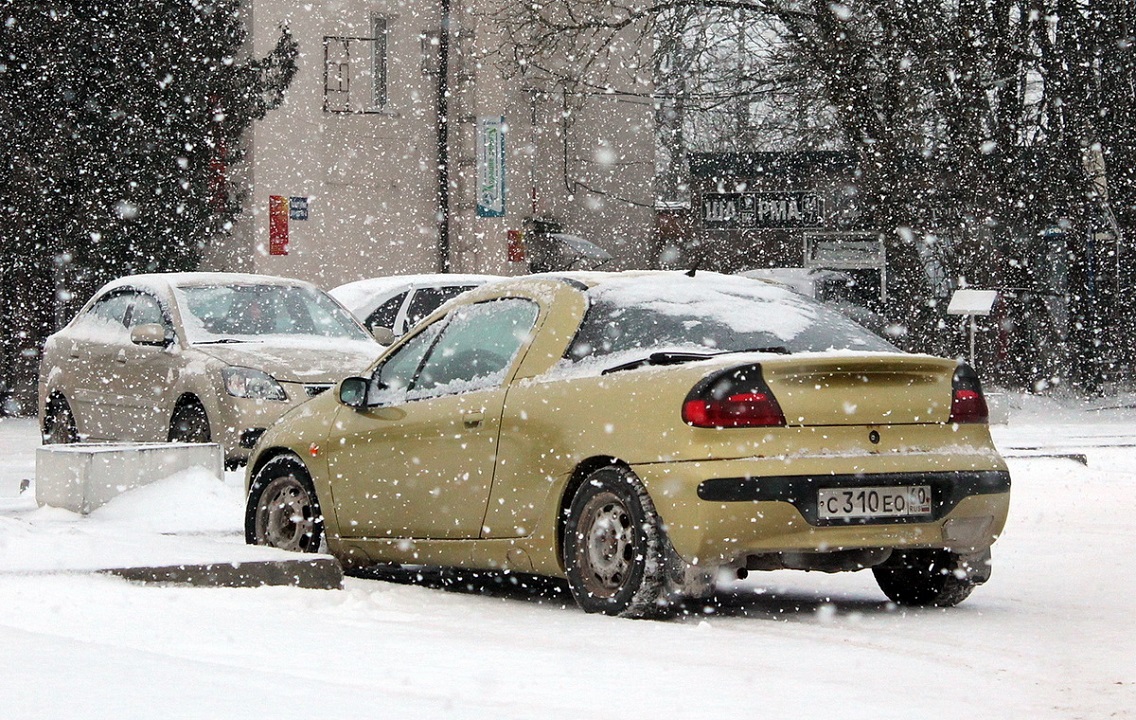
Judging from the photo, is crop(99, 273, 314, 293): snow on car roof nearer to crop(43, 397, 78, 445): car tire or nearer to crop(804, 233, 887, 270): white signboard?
crop(43, 397, 78, 445): car tire

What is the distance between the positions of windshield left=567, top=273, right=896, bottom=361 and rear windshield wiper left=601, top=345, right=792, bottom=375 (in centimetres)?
2

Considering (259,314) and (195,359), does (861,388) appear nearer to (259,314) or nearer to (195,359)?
(195,359)

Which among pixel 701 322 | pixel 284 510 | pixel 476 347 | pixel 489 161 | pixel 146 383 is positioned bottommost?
pixel 284 510

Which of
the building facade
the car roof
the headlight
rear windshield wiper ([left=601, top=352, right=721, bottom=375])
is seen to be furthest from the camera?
the building facade

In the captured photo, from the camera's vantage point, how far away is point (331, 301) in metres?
15.3

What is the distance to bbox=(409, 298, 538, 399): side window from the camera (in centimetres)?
863

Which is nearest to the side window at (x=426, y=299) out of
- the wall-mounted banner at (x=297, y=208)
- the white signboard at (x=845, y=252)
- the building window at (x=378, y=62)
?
the white signboard at (x=845, y=252)

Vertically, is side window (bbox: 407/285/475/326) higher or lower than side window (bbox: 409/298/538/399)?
lower

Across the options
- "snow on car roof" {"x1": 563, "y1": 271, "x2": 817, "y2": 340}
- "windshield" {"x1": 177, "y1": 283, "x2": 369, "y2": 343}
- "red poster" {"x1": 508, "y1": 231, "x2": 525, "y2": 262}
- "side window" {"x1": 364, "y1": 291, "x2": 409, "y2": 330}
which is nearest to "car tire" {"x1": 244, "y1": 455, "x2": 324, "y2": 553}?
"snow on car roof" {"x1": 563, "y1": 271, "x2": 817, "y2": 340}

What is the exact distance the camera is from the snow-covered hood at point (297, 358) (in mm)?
13461

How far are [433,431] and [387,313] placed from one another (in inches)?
412

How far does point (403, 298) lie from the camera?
19.2m

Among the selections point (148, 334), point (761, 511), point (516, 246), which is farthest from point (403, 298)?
point (516, 246)

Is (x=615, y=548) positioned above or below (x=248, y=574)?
above
